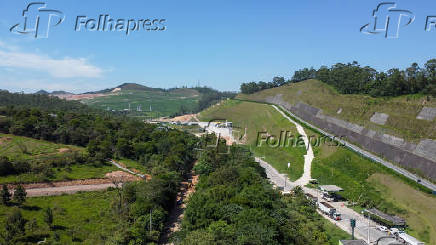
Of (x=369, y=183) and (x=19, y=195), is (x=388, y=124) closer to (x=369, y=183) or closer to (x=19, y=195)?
(x=369, y=183)

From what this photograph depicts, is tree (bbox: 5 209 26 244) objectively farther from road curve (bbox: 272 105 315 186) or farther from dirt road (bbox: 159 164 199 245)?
road curve (bbox: 272 105 315 186)

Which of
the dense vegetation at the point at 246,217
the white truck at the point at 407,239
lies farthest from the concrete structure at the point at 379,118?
the white truck at the point at 407,239

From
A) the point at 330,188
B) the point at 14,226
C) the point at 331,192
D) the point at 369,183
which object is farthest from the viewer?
the point at 330,188

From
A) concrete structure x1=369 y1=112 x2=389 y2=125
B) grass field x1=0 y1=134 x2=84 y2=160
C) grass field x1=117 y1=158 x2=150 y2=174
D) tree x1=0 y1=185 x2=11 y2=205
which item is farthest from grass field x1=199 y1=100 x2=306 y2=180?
tree x1=0 y1=185 x2=11 y2=205

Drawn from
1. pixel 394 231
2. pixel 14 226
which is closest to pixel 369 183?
pixel 394 231

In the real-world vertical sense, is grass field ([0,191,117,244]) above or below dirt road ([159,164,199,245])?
below

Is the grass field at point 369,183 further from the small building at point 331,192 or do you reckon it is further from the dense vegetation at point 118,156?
the dense vegetation at point 118,156

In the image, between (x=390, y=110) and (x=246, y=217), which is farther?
(x=390, y=110)
